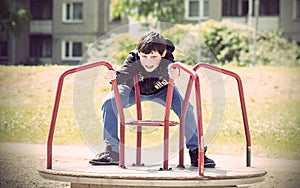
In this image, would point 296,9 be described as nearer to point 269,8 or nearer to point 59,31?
point 269,8

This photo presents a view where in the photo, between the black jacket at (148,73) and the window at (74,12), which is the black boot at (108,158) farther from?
the window at (74,12)

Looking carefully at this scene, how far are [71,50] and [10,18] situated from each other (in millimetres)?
3952

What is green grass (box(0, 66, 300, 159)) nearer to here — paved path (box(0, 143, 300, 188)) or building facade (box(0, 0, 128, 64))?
paved path (box(0, 143, 300, 188))

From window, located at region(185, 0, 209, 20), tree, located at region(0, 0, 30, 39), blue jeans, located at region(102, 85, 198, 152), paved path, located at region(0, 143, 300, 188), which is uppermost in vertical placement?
window, located at region(185, 0, 209, 20)

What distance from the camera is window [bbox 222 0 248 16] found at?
23.0 m

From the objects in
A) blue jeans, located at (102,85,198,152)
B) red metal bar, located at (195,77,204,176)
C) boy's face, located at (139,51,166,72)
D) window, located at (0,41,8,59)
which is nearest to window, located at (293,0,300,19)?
window, located at (0,41,8,59)

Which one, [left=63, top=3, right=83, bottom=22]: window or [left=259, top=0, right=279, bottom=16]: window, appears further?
[left=259, top=0, right=279, bottom=16]: window

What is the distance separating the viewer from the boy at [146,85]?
447 cm

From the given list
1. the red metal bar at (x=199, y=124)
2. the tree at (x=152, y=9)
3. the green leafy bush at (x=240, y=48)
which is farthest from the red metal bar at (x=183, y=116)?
the tree at (x=152, y=9)

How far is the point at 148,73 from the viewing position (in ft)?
15.0

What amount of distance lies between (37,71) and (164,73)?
9.07 metres

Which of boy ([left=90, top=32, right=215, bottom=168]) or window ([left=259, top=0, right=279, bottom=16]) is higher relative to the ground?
window ([left=259, top=0, right=279, bottom=16])

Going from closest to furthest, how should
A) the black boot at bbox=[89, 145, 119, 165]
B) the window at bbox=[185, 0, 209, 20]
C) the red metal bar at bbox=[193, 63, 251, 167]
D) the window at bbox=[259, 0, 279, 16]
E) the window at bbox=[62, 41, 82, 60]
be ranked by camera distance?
the red metal bar at bbox=[193, 63, 251, 167]
the black boot at bbox=[89, 145, 119, 165]
the window at bbox=[62, 41, 82, 60]
the window at bbox=[185, 0, 209, 20]
the window at bbox=[259, 0, 279, 16]

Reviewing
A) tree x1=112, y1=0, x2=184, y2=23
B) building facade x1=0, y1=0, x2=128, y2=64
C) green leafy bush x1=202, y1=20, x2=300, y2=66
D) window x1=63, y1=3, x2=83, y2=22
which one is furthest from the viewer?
window x1=63, y1=3, x2=83, y2=22
